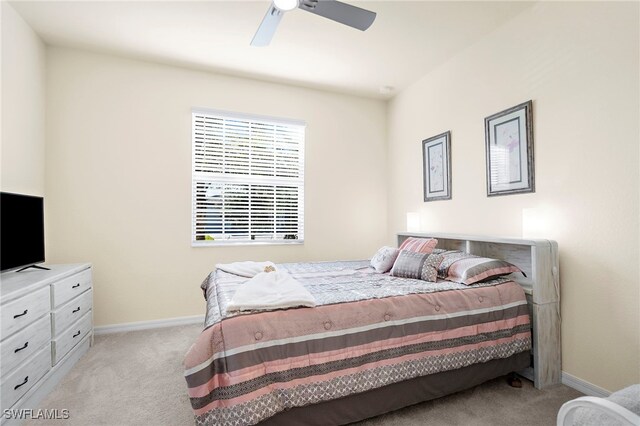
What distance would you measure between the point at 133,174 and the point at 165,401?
2340mm

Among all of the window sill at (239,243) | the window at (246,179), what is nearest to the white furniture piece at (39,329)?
the window sill at (239,243)

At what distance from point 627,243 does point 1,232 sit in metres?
4.12

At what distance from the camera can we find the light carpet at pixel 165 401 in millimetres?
1812

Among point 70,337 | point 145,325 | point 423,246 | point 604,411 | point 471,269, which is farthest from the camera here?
point 145,325

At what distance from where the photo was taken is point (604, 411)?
3.00 feet

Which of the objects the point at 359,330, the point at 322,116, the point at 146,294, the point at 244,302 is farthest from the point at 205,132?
the point at 359,330

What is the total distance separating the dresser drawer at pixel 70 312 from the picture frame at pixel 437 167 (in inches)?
141

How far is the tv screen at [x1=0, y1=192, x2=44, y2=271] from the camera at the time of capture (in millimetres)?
2172

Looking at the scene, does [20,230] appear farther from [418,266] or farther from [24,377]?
[418,266]

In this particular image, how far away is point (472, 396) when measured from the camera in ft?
6.66

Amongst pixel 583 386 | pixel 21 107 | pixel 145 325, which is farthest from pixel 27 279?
pixel 583 386

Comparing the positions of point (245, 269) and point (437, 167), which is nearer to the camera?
point (245, 269)

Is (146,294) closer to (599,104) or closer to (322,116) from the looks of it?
(322,116)

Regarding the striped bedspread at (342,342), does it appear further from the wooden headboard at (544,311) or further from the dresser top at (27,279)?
the dresser top at (27,279)
